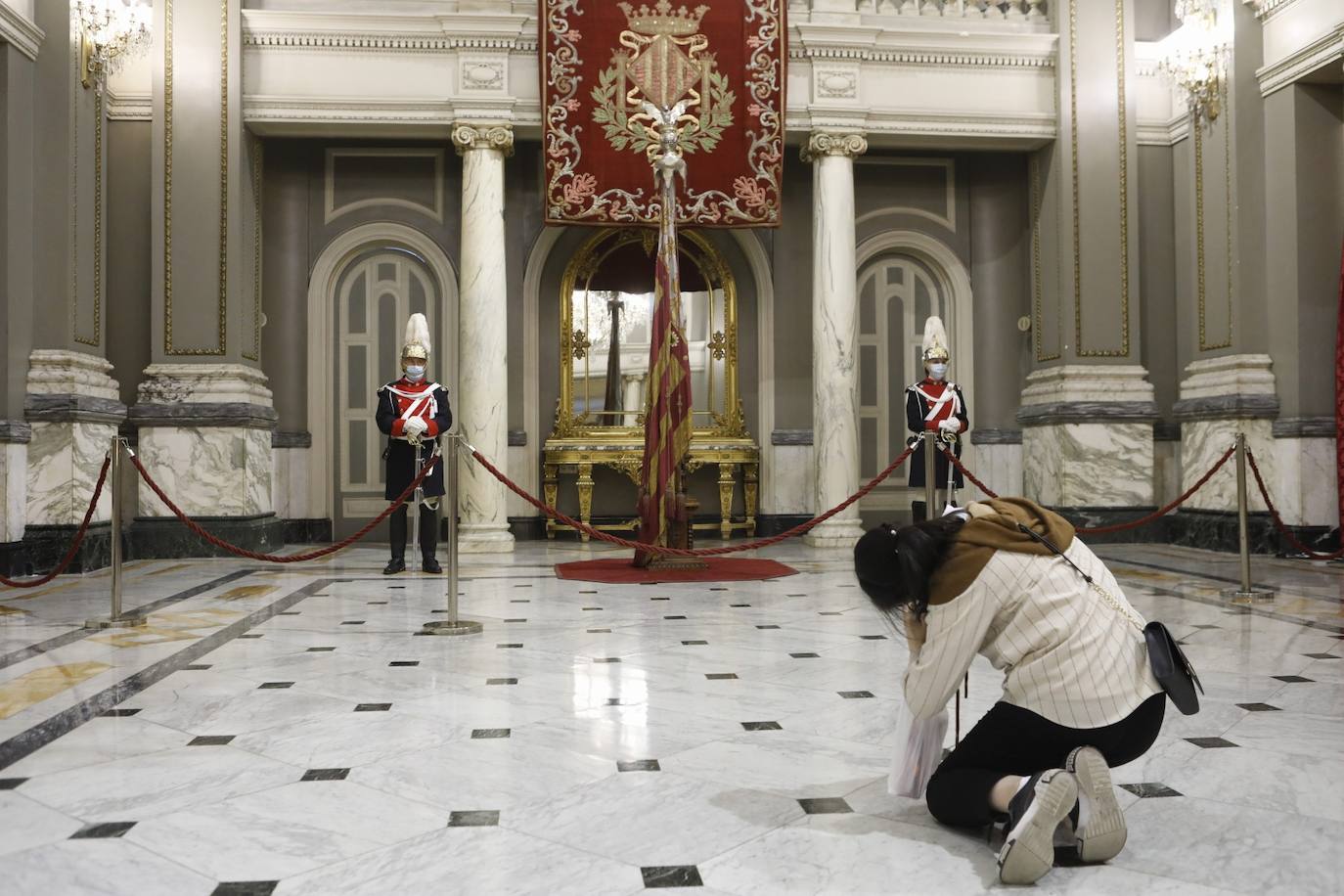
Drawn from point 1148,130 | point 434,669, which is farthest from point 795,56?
point 434,669

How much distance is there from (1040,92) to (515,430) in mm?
6142

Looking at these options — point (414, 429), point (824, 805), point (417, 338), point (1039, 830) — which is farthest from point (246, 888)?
point (417, 338)

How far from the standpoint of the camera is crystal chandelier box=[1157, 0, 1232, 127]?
9.45 meters

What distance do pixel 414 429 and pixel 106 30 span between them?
4.11 meters

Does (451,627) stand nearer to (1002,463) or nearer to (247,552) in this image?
(247,552)

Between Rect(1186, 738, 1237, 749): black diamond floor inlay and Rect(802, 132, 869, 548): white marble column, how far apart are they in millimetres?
6731

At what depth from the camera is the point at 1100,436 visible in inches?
408

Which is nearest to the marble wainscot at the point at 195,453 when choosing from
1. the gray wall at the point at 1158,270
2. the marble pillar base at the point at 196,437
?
the marble pillar base at the point at 196,437

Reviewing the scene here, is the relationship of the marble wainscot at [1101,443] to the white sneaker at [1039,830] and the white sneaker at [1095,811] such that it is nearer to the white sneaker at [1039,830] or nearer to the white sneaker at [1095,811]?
the white sneaker at [1095,811]

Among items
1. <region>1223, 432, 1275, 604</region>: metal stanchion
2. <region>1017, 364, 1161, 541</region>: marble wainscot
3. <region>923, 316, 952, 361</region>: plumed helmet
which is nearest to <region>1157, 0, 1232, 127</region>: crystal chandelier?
<region>1017, 364, 1161, 541</region>: marble wainscot

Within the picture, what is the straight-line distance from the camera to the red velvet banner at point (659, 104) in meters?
9.97

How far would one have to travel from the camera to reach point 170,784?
3.03 meters

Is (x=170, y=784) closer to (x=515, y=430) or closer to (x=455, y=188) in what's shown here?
(x=515, y=430)

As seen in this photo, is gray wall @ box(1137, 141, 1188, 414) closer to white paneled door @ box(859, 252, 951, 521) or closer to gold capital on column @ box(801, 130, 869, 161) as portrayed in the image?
white paneled door @ box(859, 252, 951, 521)
